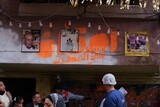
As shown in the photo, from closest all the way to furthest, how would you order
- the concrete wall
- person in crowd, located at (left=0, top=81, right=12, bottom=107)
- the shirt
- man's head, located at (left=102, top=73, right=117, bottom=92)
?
1. the shirt
2. man's head, located at (left=102, top=73, right=117, bottom=92)
3. person in crowd, located at (left=0, top=81, right=12, bottom=107)
4. the concrete wall

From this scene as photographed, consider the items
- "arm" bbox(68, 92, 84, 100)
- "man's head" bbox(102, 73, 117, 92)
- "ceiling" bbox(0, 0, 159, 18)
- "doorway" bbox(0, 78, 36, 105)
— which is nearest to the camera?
"man's head" bbox(102, 73, 117, 92)

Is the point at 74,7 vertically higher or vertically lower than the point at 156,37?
higher

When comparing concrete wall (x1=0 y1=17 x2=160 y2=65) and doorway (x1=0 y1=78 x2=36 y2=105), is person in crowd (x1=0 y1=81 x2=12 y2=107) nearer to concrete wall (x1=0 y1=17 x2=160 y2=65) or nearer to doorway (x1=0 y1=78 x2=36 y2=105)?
concrete wall (x1=0 y1=17 x2=160 y2=65)

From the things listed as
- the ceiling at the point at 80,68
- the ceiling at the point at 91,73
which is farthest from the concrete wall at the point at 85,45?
the ceiling at the point at 91,73

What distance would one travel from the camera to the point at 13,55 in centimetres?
895

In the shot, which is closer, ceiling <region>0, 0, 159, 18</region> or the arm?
ceiling <region>0, 0, 159, 18</region>

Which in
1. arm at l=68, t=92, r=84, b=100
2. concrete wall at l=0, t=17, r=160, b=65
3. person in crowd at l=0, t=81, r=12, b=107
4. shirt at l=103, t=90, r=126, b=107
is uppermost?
concrete wall at l=0, t=17, r=160, b=65

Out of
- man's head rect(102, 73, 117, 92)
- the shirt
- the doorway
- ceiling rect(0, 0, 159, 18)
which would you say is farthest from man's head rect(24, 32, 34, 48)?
the shirt

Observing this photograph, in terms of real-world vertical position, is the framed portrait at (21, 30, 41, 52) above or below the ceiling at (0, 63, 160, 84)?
above

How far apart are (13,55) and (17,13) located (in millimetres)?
1032

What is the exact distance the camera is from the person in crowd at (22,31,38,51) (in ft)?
29.3

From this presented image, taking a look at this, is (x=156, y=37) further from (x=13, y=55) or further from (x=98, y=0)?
(x=13, y=55)

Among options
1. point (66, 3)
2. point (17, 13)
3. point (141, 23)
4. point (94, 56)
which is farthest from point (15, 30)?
point (141, 23)

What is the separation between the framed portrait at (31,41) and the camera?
8914mm
